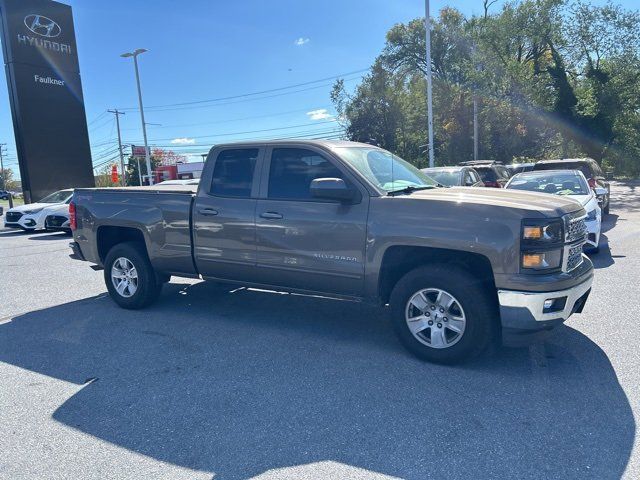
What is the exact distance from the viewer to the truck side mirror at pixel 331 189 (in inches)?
171

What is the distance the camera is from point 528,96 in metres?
29.9

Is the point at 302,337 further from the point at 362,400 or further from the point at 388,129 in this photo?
the point at 388,129

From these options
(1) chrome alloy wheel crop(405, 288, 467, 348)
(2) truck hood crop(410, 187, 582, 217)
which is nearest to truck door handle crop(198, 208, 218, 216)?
(2) truck hood crop(410, 187, 582, 217)

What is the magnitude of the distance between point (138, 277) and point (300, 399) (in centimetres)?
317

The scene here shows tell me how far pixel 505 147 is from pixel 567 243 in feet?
104

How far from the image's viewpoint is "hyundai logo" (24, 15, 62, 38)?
2261 centimetres

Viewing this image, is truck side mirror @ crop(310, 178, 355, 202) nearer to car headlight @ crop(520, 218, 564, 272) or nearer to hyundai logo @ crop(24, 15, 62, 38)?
car headlight @ crop(520, 218, 564, 272)

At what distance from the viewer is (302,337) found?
505 centimetres

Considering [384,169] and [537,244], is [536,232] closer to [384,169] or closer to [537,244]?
[537,244]

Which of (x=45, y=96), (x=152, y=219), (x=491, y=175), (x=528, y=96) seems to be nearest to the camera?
(x=152, y=219)

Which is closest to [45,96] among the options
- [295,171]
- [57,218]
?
[57,218]

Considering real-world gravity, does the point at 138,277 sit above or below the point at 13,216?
below

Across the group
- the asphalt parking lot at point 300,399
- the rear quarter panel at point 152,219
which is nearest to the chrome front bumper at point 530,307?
the asphalt parking lot at point 300,399

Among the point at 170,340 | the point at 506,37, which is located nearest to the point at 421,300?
the point at 170,340
